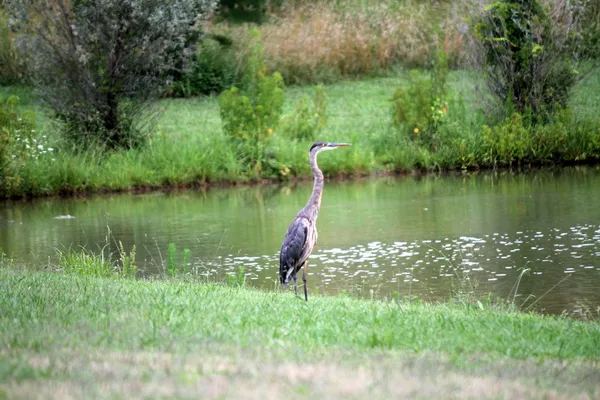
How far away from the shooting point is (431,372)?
5.35 m

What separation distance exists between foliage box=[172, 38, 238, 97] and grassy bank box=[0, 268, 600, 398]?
2391 centimetres

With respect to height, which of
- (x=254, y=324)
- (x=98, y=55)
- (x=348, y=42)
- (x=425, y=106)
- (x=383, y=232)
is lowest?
(x=383, y=232)

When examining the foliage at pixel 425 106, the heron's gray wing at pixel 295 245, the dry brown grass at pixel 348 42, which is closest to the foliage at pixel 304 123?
the foliage at pixel 425 106

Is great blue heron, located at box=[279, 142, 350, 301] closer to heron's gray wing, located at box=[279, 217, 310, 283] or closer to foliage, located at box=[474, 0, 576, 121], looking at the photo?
heron's gray wing, located at box=[279, 217, 310, 283]

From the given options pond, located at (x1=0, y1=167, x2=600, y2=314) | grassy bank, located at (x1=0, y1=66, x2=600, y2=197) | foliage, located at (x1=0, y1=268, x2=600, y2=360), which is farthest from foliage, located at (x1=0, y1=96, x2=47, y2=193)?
foliage, located at (x1=0, y1=268, x2=600, y2=360)

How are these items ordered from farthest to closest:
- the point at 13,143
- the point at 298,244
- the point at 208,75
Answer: the point at 208,75, the point at 13,143, the point at 298,244

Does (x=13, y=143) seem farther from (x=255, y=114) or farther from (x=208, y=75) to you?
(x=208, y=75)

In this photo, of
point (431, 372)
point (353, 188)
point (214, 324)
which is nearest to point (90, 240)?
point (353, 188)

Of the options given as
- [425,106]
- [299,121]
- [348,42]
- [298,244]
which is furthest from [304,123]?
[298,244]

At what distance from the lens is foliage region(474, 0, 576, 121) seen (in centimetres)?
2319

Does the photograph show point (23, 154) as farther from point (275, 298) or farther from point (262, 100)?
point (275, 298)

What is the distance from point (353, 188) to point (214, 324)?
1514cm

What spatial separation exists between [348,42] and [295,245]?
25643 mm

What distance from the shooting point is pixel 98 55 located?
23.3m
